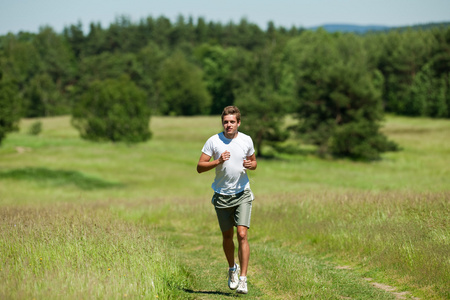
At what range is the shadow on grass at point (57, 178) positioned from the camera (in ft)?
110

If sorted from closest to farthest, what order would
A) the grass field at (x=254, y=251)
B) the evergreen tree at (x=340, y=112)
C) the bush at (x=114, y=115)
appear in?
the grass field at (x=254, y=251), the evergreen tree at (x=340, y=112), the bush at (x=114, y=115)

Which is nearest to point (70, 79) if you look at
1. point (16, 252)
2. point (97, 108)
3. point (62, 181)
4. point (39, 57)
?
point (39, 57)

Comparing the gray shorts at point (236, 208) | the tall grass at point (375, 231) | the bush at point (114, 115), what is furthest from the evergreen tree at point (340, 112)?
the gray shorts at point (236, 208)

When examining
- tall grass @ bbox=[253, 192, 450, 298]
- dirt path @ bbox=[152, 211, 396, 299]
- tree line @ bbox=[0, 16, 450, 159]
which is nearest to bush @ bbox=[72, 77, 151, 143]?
tree line @ bbox=[0, 16, 450, 159]

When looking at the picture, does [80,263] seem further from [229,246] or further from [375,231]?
[375,231]

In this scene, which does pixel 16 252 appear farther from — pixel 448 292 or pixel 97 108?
pixel 97 108

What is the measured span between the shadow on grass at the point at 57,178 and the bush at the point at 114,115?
2561 cm

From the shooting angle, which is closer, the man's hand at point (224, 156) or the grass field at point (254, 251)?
the grass field at point (254, 251)

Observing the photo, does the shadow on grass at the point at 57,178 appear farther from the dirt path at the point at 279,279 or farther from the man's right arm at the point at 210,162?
the man's right arm at the point at 210,162

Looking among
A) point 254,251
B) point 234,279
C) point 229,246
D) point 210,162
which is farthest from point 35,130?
point 210,162

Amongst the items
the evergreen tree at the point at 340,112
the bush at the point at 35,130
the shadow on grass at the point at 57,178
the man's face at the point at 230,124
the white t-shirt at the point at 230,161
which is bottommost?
the bush at the point at 35,130

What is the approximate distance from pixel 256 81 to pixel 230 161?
3882 inches

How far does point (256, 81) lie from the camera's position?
104m

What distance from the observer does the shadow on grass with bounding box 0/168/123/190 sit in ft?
110
